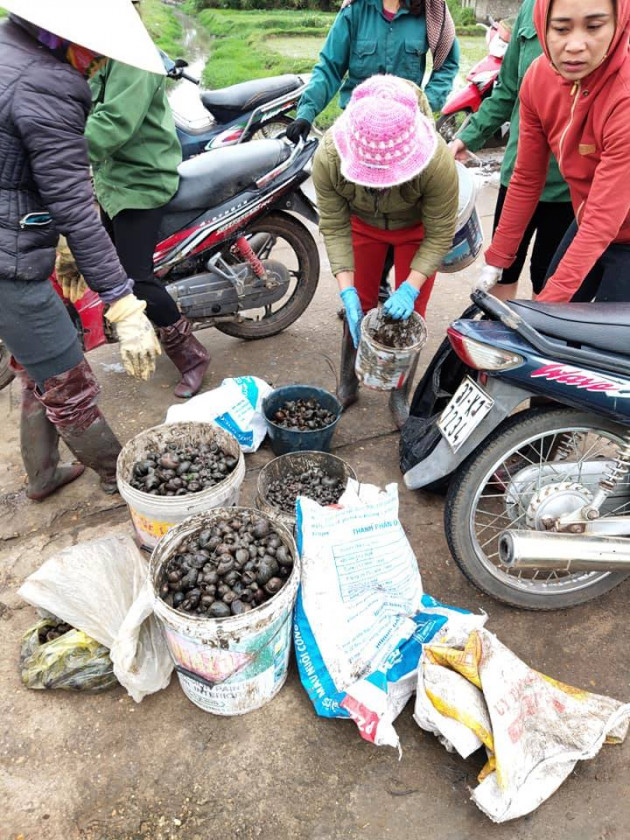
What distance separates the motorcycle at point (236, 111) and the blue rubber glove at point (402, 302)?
9.63 feet

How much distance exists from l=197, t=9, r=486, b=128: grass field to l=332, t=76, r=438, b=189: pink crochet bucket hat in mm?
6447

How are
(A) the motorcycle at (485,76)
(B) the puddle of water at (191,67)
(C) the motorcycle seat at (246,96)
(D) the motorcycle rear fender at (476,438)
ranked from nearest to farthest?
1. (D) the motorcycle rear fender at (476,438)
2. (A) the motorcycle at (485,76)
3. (C) the motorcycle seat at (246,96)
4. (B) the puddle of water at (191,67)

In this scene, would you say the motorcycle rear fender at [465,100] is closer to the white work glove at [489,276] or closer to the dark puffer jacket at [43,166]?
the white work glove at [489,276]

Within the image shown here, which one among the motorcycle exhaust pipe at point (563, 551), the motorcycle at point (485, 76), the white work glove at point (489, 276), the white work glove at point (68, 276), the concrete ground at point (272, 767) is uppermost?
the motorcycle at point (485, 76)

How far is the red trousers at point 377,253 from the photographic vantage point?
2.62m

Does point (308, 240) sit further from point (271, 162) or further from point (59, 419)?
A: point (59, 419)

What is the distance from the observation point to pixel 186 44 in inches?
783

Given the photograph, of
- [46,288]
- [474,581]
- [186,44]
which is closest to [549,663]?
[474,581]

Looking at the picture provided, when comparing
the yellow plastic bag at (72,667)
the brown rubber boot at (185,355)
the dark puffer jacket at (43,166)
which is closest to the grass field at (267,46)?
the brown rubber boot at (185,355)

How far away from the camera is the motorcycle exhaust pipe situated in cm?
183

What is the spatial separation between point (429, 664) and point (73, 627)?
3.87ft

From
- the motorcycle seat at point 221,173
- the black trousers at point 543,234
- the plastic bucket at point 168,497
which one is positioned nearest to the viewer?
the plastic bucket at point 168,497

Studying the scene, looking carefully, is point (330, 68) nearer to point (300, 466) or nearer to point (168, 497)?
point (300, 466)

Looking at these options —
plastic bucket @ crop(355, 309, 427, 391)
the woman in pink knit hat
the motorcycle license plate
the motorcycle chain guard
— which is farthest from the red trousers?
the motorcycle license plate
